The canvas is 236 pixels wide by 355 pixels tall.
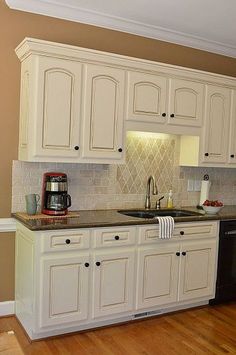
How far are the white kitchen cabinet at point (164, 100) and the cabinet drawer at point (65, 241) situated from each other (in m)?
1.15

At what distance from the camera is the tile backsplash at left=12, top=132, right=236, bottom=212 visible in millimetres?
3256

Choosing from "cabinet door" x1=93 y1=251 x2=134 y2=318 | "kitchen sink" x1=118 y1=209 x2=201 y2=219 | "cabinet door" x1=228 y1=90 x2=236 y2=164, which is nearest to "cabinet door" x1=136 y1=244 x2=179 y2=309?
"cabinet door" x1=93 y1=251 x2=134 y2=318

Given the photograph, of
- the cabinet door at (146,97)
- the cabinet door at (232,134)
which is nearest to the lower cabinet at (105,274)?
the cabinet door at (232,134)

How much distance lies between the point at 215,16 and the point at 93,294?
2.69 m

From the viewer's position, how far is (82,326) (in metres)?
2.98

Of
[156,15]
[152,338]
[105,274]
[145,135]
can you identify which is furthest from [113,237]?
[156,15]

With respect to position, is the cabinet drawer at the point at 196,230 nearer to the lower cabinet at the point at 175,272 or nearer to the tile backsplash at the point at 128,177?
the lower cabinet at the point at 175,272

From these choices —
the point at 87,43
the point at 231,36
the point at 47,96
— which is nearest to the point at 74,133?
the point at 47,96

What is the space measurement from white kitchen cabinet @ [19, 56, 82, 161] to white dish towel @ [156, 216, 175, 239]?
93 centimetres

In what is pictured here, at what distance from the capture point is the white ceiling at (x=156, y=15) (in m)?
3.15

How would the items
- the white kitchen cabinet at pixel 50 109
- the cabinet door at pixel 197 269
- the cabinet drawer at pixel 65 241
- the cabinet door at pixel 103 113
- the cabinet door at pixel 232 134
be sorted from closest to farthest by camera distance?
the cabinet drawer at pixel 65 241 → the white kitchen cabinet at pixel 50 109 → the cabinet door at pixel 103 113 → the cabinet door at pixel 197 269 → the cabinet door at pixel 232 134

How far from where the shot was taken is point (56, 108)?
2957 mm

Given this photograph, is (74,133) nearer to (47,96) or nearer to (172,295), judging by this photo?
(47,96)

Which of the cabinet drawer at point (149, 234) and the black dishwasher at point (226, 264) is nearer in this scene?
the cabinet drawer at point (149, 234)
